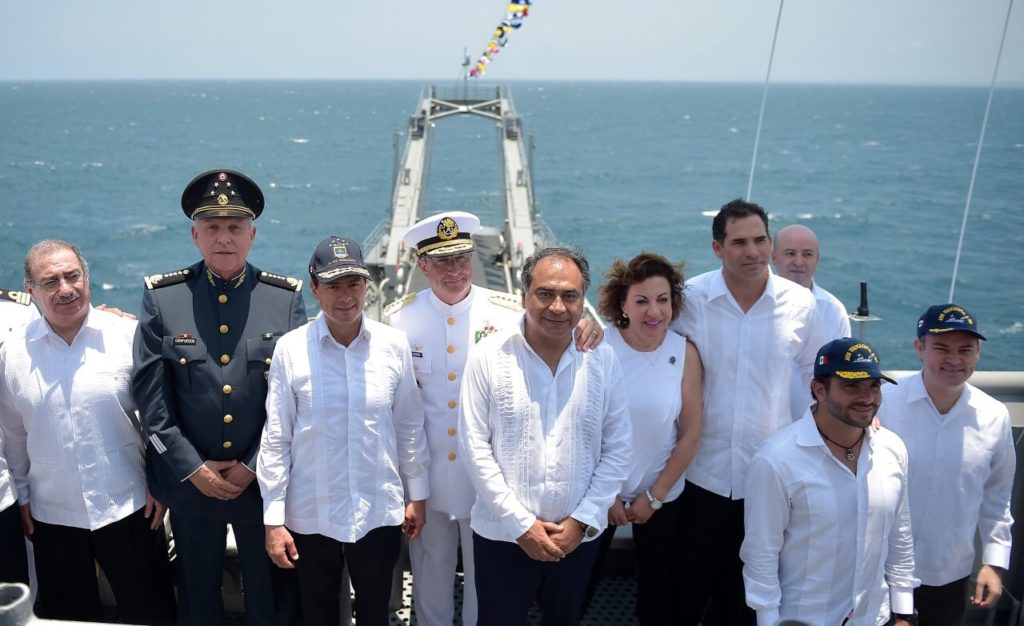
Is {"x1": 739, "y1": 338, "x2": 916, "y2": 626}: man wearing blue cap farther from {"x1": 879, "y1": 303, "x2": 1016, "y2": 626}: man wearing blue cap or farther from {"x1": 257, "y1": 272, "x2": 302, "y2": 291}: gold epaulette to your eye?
{"x1": 257, "y1": 272, "x2": 302, "y2": 291}: gold epaulette

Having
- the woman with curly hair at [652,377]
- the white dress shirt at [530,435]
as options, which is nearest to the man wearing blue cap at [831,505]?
the woman with curly hair at [652,377]

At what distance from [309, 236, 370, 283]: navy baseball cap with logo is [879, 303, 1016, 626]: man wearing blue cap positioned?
6.52 ft

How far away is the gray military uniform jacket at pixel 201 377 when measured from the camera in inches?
109

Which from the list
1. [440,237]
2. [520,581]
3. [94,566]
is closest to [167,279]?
[440,237]

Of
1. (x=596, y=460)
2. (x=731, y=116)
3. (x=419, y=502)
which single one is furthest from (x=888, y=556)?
(x=731, y=116)

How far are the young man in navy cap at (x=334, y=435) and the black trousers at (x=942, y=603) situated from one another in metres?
2.02

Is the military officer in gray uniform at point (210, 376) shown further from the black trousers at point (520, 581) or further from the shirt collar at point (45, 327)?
the black trousers at point (520, 581)

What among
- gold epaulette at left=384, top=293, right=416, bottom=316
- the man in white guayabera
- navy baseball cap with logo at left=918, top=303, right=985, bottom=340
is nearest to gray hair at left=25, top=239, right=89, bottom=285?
gold epaulette at left=384, top=293, right=416, bottom=316

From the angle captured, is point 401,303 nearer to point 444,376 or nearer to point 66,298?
point 444,376

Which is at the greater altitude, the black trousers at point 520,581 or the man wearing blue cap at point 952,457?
the man wearing blue cap at point 952,457

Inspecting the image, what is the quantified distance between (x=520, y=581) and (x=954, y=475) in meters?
1.60

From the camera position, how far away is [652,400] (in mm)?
2938

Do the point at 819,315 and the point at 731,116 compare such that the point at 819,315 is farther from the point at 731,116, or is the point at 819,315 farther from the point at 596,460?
the point at 731,116

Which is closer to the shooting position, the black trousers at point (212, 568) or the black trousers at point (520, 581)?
the black trousers at point (520, 581)
